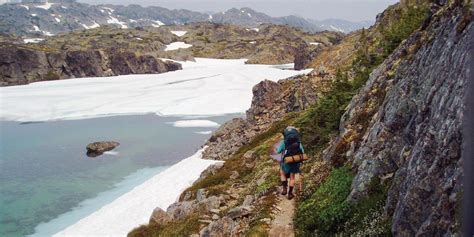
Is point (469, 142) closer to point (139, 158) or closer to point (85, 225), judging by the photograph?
point (85, 225)

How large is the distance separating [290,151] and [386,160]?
396 centimetres

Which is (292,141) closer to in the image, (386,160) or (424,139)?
(386,160)

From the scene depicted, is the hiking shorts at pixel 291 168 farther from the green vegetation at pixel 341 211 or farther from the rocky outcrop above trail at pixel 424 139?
the rocky outcrop above trail at pixel 424 139

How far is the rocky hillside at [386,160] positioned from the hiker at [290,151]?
64 centimetres

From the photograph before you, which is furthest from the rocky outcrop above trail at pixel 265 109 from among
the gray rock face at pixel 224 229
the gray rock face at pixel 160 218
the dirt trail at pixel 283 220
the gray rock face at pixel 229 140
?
the gray rock face at pixel 224 229

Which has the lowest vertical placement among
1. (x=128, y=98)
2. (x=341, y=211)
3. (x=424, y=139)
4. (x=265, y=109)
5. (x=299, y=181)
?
(x=128, y=98)

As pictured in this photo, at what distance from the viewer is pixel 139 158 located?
4819 cm

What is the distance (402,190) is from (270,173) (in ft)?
38.2

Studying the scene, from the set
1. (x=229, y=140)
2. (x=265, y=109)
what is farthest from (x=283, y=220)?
(x=265, y=109)

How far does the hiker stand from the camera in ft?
48.2

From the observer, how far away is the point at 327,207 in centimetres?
1245

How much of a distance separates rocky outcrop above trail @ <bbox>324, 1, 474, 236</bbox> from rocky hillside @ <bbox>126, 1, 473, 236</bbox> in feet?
0.07

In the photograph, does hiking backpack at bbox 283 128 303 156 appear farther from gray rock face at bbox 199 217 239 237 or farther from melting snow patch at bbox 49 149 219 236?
melting snow patch at bbox 49 149 219 236

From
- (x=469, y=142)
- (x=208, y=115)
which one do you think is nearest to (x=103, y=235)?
(x=469, y=142)
